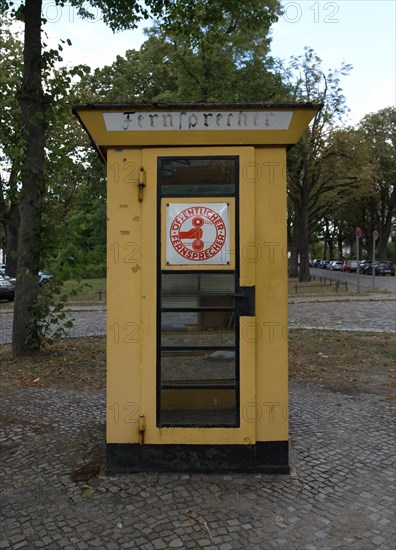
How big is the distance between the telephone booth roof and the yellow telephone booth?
20mm

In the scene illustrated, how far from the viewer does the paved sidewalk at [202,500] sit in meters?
2.82

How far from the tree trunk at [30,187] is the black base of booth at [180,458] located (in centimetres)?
471

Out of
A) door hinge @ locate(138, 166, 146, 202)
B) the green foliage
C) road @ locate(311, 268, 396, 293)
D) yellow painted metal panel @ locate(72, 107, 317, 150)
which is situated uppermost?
yellow painted metal panel @ locate(72, 107, 317, 150)

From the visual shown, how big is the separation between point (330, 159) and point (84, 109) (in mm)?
27035

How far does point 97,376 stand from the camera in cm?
691

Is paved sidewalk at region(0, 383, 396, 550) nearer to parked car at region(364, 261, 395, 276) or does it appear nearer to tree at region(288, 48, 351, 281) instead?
tree at region(288, 48, 351, 281)

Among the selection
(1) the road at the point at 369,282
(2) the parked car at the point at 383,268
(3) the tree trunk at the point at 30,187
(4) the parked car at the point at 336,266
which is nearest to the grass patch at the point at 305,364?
(3) the tree trunk at the point at 30,187

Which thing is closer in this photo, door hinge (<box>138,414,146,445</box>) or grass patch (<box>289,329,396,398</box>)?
door hinge (<box>138,414,146,445</box>)

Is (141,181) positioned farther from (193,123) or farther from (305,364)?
(305,364)

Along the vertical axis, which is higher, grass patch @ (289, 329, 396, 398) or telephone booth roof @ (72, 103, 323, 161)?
telephone booth roof @ (72, 103, 323, 161)

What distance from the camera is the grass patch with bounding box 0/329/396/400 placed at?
6.48 metres

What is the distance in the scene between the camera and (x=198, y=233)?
3596 mm

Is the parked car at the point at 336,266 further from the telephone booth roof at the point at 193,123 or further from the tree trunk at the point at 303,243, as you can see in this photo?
the telephone booth roof at the point at 193,123

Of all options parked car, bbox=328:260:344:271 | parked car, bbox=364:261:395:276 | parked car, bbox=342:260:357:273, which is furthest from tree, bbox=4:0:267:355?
parked car, bbox=328:260:344:271
